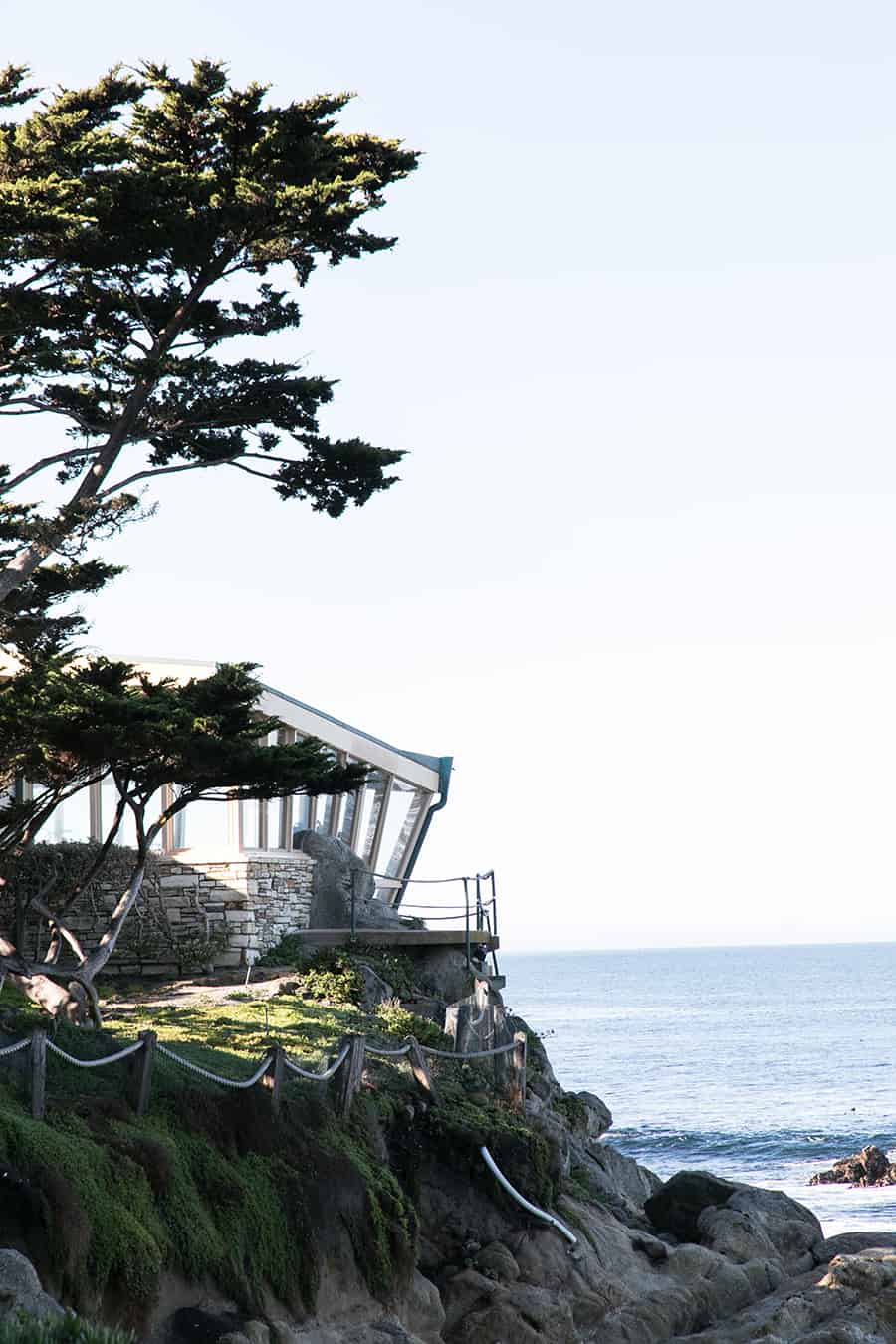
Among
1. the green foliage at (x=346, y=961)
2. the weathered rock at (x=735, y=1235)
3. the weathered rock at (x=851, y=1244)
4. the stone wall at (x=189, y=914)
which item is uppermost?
the stone wall at (x=189, y=914)

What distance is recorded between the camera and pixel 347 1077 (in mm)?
16016

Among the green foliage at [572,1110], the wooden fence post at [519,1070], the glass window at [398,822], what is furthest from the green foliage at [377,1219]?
the glass window at [398,822]

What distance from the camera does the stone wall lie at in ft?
79.6

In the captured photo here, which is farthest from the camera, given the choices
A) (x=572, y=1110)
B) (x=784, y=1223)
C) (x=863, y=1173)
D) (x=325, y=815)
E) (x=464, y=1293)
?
(x=863, y=1173)

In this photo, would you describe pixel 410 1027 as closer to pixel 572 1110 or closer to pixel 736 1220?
pixel 572 1110

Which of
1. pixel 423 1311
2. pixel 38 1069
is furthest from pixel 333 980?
pixel 38 1069

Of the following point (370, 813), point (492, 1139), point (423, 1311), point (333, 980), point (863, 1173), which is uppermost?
point (370, 813)

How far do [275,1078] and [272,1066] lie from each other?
0.12 meters

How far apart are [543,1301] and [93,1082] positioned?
537 centimetres

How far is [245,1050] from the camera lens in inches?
701

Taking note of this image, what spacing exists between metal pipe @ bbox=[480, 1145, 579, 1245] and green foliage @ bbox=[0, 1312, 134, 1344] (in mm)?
8262

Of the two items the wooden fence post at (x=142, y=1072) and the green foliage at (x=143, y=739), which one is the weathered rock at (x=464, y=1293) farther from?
the green foliage at (x=143, y=739)

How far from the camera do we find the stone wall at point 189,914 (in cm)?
2425

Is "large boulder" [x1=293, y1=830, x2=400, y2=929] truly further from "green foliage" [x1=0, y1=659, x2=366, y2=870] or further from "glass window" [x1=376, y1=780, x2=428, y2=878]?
"green foliage" [x1=0, y1=659, x2=366, y2=870]
